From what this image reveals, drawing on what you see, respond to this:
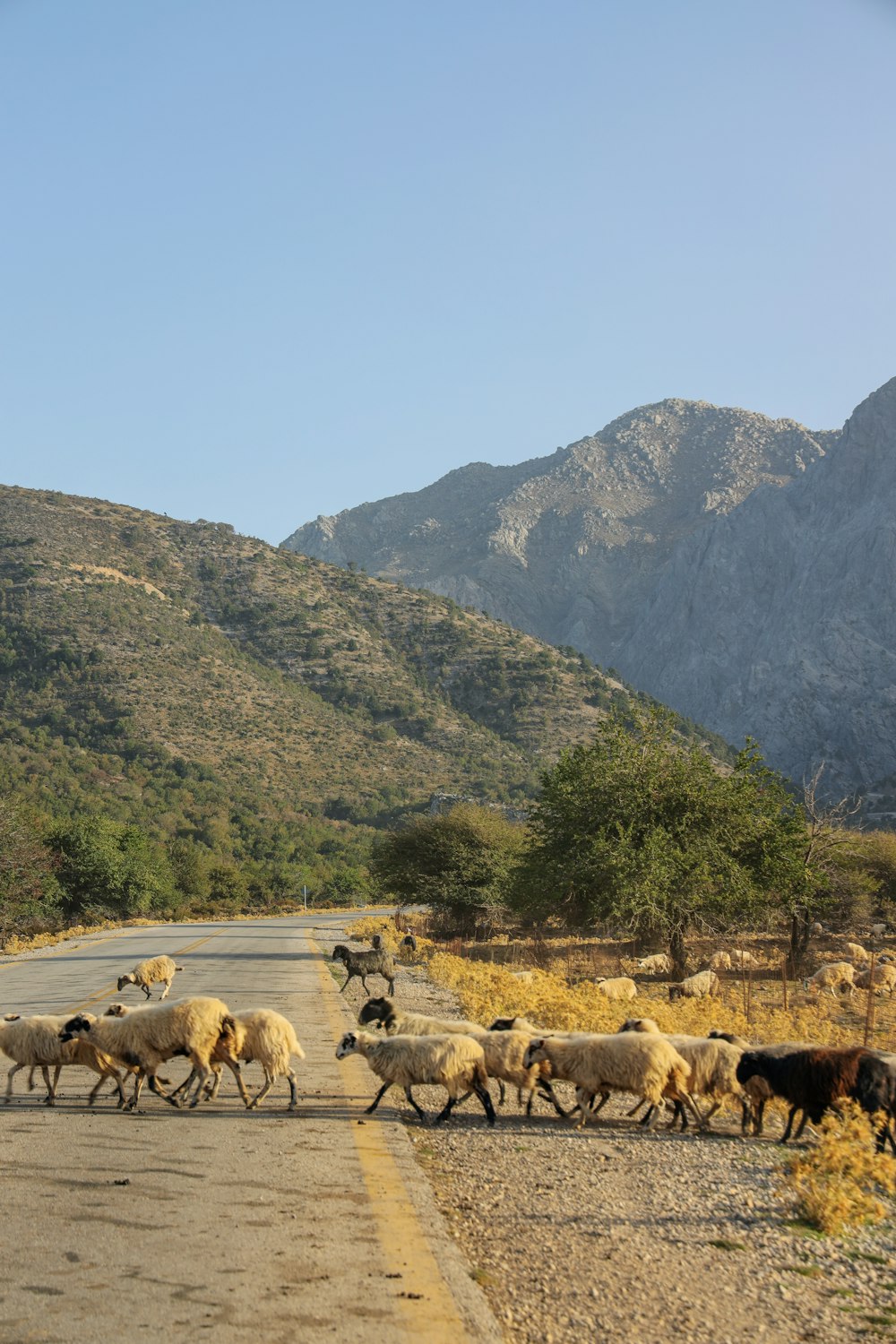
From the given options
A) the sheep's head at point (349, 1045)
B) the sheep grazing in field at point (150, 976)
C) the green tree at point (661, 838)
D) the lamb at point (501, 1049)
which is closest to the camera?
the lamb at point (501, 1049)

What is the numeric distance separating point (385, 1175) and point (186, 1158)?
1.67 m

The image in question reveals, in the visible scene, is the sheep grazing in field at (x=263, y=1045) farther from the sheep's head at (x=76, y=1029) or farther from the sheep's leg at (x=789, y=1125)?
the sheep's leg at (x=789, y=1125)

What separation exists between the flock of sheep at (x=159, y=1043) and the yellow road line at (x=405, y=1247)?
1.40 m

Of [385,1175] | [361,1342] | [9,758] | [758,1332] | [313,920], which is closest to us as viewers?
[361,1342]

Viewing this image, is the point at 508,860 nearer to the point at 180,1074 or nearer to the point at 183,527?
the point at 180,1074

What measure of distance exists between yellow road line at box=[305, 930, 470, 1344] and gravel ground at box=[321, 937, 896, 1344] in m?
0.26

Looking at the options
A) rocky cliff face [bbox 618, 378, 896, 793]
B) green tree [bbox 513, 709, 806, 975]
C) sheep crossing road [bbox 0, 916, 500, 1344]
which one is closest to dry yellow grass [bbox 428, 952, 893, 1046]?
green tree [bbox 513, 709, 806, 975]

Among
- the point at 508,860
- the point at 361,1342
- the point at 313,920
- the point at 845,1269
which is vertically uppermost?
the point at 361,1342

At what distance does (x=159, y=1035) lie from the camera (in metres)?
11.2

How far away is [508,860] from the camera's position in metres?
48.2

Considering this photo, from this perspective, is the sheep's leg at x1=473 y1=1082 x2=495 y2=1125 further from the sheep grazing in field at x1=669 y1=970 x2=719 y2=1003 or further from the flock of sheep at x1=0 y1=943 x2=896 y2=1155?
the sheep grazing in field at x1=669 y1=970 x2=719 y2=1003

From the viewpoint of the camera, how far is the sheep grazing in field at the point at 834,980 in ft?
87.8

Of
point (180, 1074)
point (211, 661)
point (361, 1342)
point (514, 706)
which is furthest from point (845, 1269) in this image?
point (514, 706)

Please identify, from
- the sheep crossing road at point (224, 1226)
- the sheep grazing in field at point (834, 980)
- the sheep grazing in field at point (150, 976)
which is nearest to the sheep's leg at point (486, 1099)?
the sheep crossing road at point (224, 1226)
